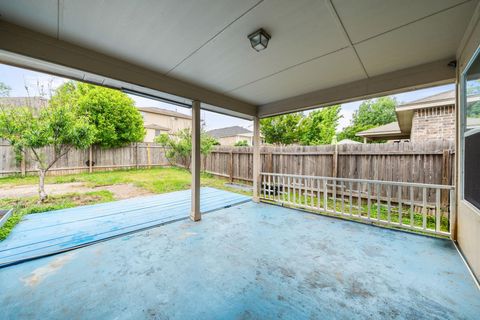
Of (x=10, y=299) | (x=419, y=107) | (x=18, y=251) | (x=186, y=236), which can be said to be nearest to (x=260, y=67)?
(x=186, y=236)

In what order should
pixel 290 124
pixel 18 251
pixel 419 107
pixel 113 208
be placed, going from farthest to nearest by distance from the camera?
pixel 290 124 → pixel 419 107 → pixel 113 208 → pixel 18 251

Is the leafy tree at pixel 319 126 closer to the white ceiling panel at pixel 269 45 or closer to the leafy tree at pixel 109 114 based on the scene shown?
the white ceiling panel at pixel 269 45

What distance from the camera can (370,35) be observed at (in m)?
1.96

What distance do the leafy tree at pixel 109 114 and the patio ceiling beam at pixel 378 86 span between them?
27.0ft

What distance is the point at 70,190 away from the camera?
5285mm

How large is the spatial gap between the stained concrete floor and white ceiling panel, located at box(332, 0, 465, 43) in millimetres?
2512

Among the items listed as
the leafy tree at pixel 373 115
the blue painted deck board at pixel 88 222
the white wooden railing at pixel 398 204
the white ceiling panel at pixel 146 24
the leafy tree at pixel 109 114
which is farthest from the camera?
the leafy tree at pixel 373 115

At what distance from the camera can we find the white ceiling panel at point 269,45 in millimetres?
1642

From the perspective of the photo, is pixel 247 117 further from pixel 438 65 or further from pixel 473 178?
pixel 473 178

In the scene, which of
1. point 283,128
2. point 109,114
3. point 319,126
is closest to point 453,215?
point 283,128

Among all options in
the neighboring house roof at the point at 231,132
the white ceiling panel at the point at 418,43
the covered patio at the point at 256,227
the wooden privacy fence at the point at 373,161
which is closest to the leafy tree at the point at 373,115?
the neighboring house roof at the point at 231,132

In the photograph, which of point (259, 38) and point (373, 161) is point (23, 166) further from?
point (373, 161)

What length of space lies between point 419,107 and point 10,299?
7765 millimetres

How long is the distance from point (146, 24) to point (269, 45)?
1.31 m
